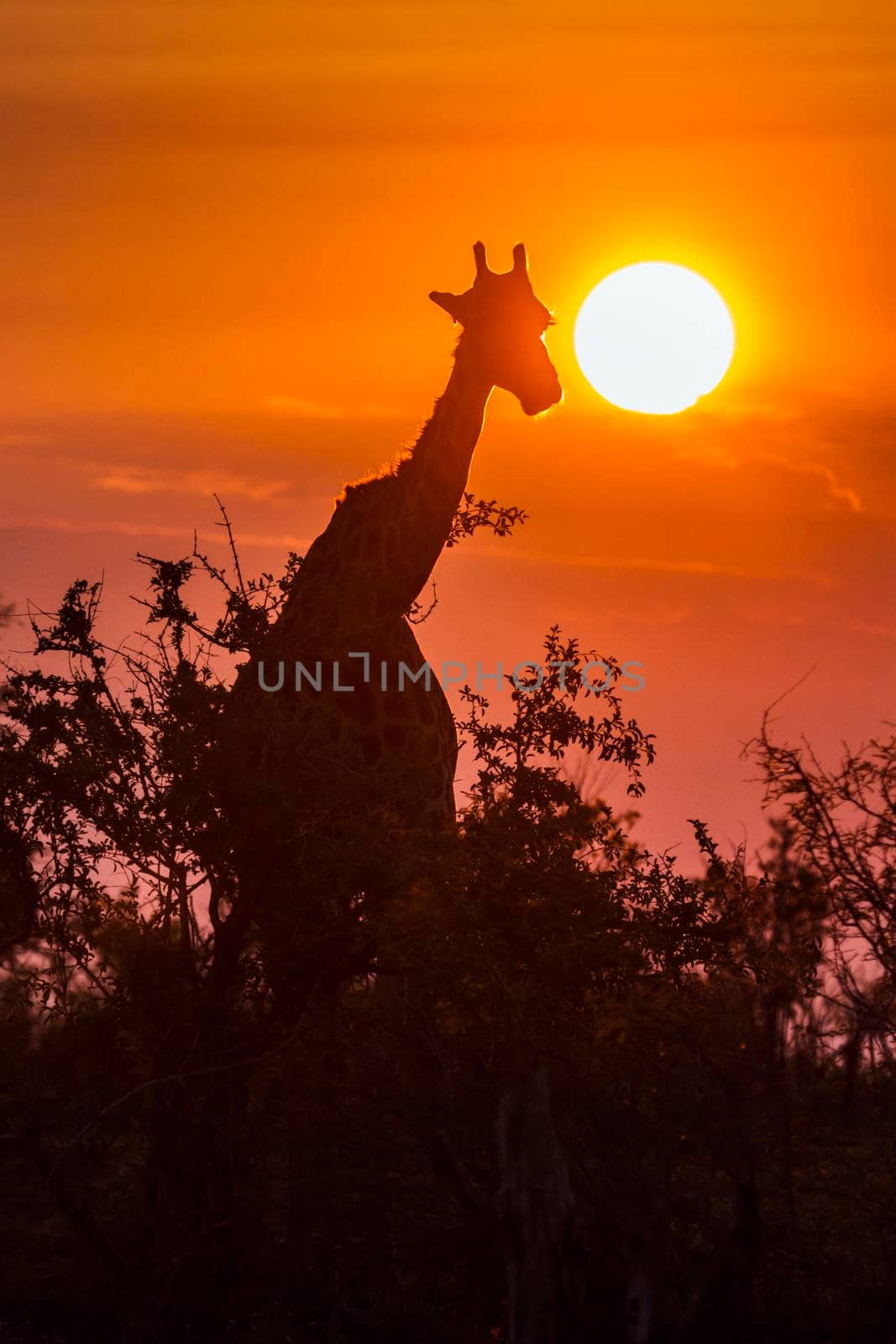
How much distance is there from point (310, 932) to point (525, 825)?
7.94 feet

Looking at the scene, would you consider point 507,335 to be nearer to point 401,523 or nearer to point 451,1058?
point 401,523

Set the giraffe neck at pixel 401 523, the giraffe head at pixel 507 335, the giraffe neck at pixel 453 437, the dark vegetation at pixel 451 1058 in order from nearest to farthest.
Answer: the dark vegetation at pixel 451 1058, the giraffe neck at pixel 401 523, the giraffe neck at pixel 453 437, the giraffe head at pixel 507 335

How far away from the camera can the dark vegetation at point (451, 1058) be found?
10.4 metres

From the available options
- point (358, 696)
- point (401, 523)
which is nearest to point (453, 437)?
→ point (401, 523)

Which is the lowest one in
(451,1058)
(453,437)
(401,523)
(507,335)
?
(451,1058)

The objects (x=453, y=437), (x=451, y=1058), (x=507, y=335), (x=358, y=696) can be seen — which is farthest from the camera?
(x=507, y=335)

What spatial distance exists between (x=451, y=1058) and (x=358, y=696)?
4.26m

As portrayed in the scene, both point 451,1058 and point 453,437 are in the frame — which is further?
point 453,437

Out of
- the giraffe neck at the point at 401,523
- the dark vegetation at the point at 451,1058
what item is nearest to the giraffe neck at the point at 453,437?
the giraffe neck at the point at 401,523

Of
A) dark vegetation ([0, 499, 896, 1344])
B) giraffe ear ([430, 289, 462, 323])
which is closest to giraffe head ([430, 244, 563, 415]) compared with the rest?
giraffe ear ([430, 289, 462, 323])

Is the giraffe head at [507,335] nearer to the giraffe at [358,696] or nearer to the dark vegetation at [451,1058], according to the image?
the giraffe at [358,696]

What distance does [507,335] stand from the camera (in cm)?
1791

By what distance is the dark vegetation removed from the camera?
10.4 meters

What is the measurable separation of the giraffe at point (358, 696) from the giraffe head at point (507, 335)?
0.06 feet
